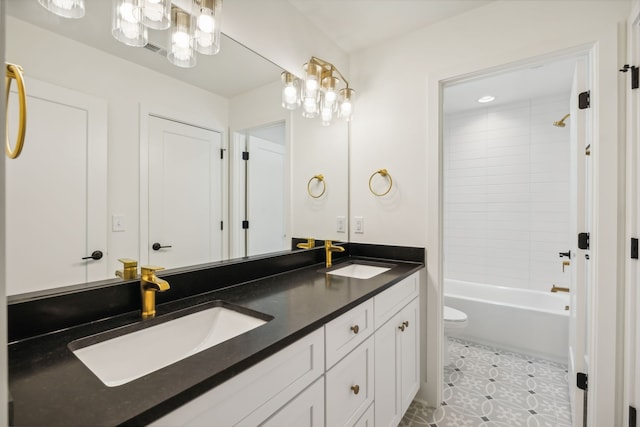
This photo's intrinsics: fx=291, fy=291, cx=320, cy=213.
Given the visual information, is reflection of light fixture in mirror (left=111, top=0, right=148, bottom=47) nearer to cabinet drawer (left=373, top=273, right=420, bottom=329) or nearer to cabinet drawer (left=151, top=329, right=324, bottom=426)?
cabinet drawer (left=151, top=329, right=324, bottom=426)

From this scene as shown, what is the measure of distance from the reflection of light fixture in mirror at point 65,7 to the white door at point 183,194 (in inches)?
13.0

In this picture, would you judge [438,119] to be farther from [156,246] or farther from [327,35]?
[156,246]

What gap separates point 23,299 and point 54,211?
24 cm

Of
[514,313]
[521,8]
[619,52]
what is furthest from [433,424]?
[521,8]

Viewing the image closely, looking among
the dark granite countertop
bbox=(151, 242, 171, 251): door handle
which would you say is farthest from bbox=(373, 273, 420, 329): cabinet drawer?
bbox=(151, 242, 171, 251): door handle

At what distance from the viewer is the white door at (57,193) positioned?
0.74m

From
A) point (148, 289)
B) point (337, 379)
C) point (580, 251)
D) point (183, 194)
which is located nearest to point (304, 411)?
point (337, 379)

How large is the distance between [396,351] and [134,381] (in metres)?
1.26

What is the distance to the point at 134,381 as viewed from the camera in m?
0.59

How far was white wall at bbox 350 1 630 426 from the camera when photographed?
138 cm

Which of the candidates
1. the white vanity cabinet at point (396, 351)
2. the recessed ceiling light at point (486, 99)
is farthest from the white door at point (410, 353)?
the recessed ceiling light at point (486, 99)

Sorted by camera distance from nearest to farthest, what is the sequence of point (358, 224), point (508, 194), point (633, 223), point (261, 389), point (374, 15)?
point (261, 389) < point (633, 223) < point (374, 15) < point (358, 224) < point (508, 194)

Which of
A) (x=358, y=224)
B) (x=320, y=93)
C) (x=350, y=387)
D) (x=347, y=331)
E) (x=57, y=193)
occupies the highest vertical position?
(x=320, y=93)

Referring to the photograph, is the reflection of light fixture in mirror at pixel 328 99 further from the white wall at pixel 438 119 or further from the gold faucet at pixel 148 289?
the gold faucet at pixel 148 289
